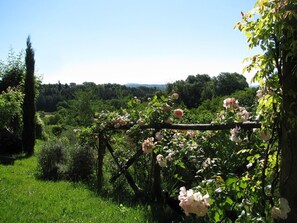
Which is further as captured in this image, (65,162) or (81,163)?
(65,162)

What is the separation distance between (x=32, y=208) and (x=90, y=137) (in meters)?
1.86

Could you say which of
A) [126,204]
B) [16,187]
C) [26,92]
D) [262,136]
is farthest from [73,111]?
[262,136]

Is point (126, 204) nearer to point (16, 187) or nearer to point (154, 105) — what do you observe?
point (154, 105)

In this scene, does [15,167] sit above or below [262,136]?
below

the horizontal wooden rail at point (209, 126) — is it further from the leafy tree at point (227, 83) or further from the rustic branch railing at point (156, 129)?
the leafy tree at point (227, 83)

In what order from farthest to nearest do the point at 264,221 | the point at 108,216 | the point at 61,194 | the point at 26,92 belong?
the point at 26,92 → the point at 61,194 → the point at 108,216 → the point at 264,221

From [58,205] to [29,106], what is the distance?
9.38 m

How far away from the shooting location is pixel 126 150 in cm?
621

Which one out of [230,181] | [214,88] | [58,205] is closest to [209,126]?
[230,181]

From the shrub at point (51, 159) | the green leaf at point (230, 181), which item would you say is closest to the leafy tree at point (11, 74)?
the shrub at point (51, 159)

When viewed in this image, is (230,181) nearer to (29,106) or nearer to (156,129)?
(156,129)

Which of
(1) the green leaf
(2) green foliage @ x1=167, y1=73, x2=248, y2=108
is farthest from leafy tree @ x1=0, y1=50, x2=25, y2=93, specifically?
(2) green foliage @ x1=167, y1=73, x2=248, y2=108

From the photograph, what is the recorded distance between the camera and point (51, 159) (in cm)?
744

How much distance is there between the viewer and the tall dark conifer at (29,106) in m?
12.7
